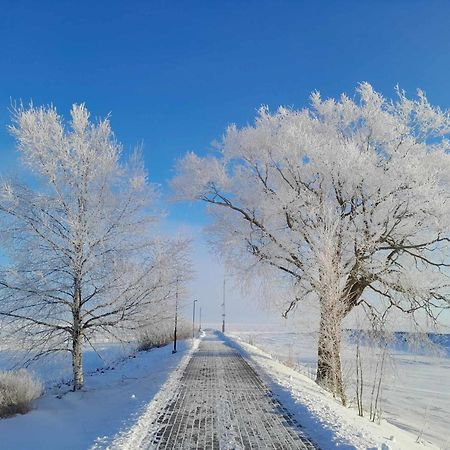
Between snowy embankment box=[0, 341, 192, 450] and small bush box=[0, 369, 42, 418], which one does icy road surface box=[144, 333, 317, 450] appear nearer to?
snowy embankment box=[0, 341, 192, 450]

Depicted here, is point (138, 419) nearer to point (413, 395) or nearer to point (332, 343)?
point (332, 343)

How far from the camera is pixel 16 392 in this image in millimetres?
12008

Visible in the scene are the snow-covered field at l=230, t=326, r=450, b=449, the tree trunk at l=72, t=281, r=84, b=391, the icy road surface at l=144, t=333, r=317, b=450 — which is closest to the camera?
the icy road surface at l=144, t=333, r=317, b=450

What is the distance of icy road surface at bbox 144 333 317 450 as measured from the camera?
699cm

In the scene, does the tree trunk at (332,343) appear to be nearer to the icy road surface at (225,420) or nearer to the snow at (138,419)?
the snow at (138,419)

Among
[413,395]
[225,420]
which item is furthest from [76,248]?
[413,395]

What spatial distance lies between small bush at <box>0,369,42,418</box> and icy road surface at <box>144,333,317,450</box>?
13.5 feet

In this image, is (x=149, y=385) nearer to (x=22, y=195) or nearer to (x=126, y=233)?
(x=126, y=233)

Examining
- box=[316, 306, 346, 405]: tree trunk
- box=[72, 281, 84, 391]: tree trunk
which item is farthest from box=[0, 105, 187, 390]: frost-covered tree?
box=[316, 306, 346, 405]: tree trunk

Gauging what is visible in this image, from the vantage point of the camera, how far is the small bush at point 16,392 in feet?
38.4

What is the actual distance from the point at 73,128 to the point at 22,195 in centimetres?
272

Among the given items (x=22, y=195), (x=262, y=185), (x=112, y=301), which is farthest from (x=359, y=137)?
(x=22, y=195)

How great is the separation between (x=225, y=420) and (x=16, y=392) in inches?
259

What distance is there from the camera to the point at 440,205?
16344mm
